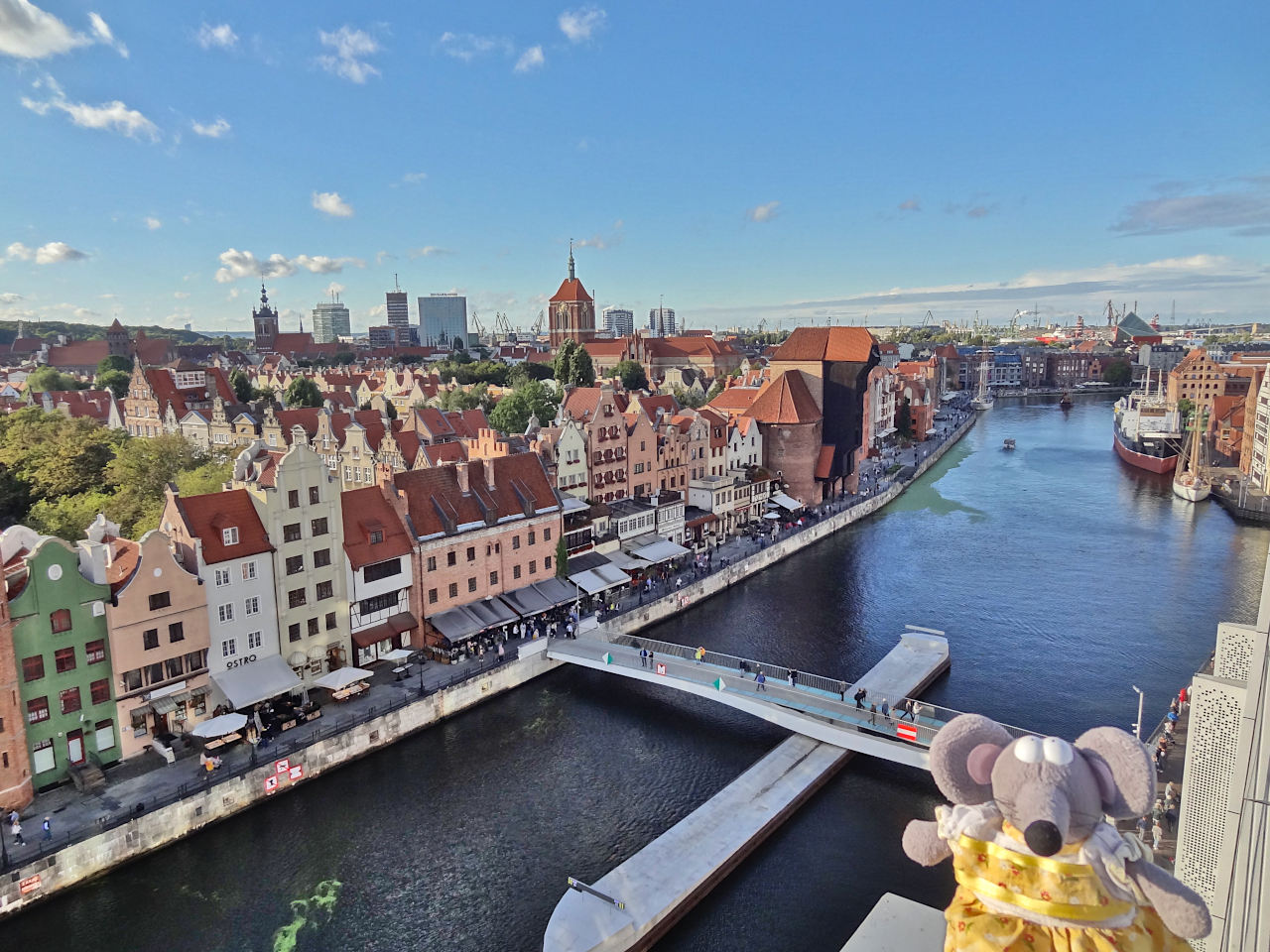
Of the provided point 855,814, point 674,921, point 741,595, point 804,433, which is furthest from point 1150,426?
point 674,921

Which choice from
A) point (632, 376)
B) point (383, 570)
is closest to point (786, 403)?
point (383, 570)

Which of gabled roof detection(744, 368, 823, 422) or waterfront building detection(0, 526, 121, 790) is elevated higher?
gabled roof detection(744, 368, 823, 422)

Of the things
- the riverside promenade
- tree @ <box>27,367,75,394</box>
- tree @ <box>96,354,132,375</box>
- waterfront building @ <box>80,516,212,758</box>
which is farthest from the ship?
tree @ <box>96,354,132,375</box>

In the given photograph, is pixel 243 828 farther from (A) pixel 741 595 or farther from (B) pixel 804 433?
(B) pixel 804 433

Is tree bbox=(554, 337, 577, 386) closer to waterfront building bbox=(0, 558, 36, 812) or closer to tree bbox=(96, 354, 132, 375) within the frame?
tree bbox=(96, 354, 132, 375)

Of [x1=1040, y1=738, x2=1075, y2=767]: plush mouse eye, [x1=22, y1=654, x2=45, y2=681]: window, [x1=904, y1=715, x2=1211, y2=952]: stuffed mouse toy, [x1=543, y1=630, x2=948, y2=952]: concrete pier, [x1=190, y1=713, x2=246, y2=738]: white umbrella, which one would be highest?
→ [x1=1040, y1=738, x2=1075, y2=767]: plush mouse eye

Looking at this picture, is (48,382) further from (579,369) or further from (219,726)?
(219,726)

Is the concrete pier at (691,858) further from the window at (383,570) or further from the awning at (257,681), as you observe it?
the window at (383,570)
